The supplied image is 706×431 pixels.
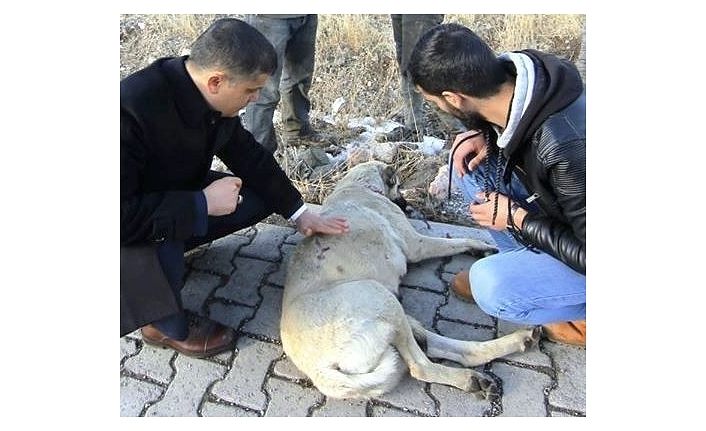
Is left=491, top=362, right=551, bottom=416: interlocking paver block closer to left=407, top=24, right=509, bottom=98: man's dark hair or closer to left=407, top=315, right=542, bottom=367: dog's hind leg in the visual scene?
left=407, top=315, right=542, bottom=367: dog's hind leg

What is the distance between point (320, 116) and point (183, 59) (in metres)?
3.10

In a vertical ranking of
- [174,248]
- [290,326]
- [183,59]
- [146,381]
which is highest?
[183,59]

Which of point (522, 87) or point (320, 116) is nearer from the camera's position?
point (522, 87)

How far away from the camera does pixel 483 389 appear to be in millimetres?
3020

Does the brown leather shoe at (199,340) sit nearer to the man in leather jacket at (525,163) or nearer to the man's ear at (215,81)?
the man's ear at (215,81)

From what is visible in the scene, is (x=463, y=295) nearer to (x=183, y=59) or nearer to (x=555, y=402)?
(x=555, y=402)

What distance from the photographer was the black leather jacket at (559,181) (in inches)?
96.4

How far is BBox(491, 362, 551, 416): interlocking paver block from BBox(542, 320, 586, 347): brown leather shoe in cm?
27

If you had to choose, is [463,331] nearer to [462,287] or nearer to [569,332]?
[462,287]

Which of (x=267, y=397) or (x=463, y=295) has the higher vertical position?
(x=463, y=295)

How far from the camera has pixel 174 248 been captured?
3.05 m

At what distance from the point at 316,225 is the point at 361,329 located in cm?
94
